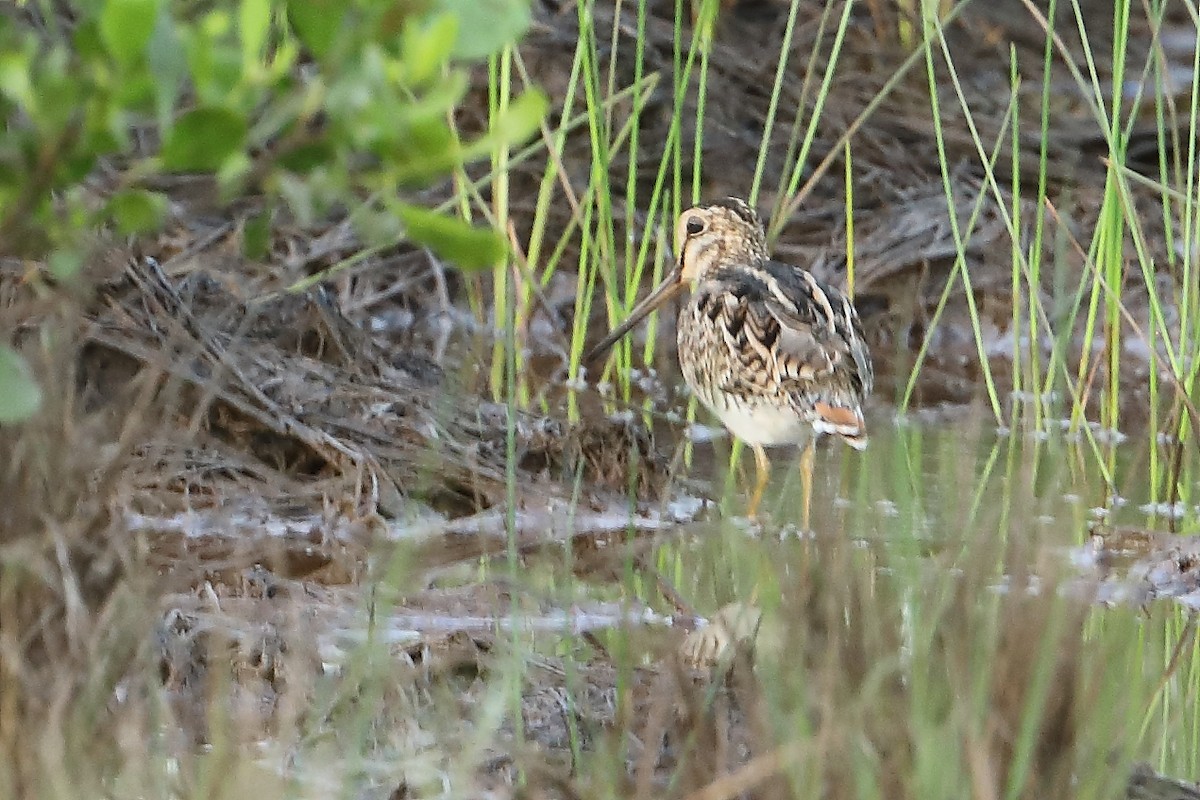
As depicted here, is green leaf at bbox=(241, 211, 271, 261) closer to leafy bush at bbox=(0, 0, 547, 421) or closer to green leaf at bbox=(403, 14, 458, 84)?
leafy bush at bbox=(0, 0, 547, 421)

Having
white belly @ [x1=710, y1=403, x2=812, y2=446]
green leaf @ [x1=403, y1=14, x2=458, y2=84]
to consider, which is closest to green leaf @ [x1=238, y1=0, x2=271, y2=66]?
green leaf @ [x1=403, y1=14, x2=458, y2=84]

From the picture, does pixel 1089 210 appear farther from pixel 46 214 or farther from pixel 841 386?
pixel 46 214

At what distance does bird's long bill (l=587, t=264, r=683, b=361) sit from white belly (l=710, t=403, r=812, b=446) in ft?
1.93

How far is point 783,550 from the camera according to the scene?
3.35 meters

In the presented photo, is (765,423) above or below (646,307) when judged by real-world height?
below

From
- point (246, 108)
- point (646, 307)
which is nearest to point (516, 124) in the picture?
point (246, 108)

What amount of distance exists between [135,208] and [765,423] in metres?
2.59

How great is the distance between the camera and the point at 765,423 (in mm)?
4145

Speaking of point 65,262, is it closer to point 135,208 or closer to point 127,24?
point 135,208

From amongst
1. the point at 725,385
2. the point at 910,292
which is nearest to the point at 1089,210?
the point at 910,292

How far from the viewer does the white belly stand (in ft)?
13.4

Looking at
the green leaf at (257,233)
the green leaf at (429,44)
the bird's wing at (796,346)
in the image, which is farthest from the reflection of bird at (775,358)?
the green leaf at (429,44)

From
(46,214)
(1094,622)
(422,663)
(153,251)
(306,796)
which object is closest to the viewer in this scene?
(46,214)

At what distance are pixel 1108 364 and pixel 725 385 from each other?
3.14 feet
